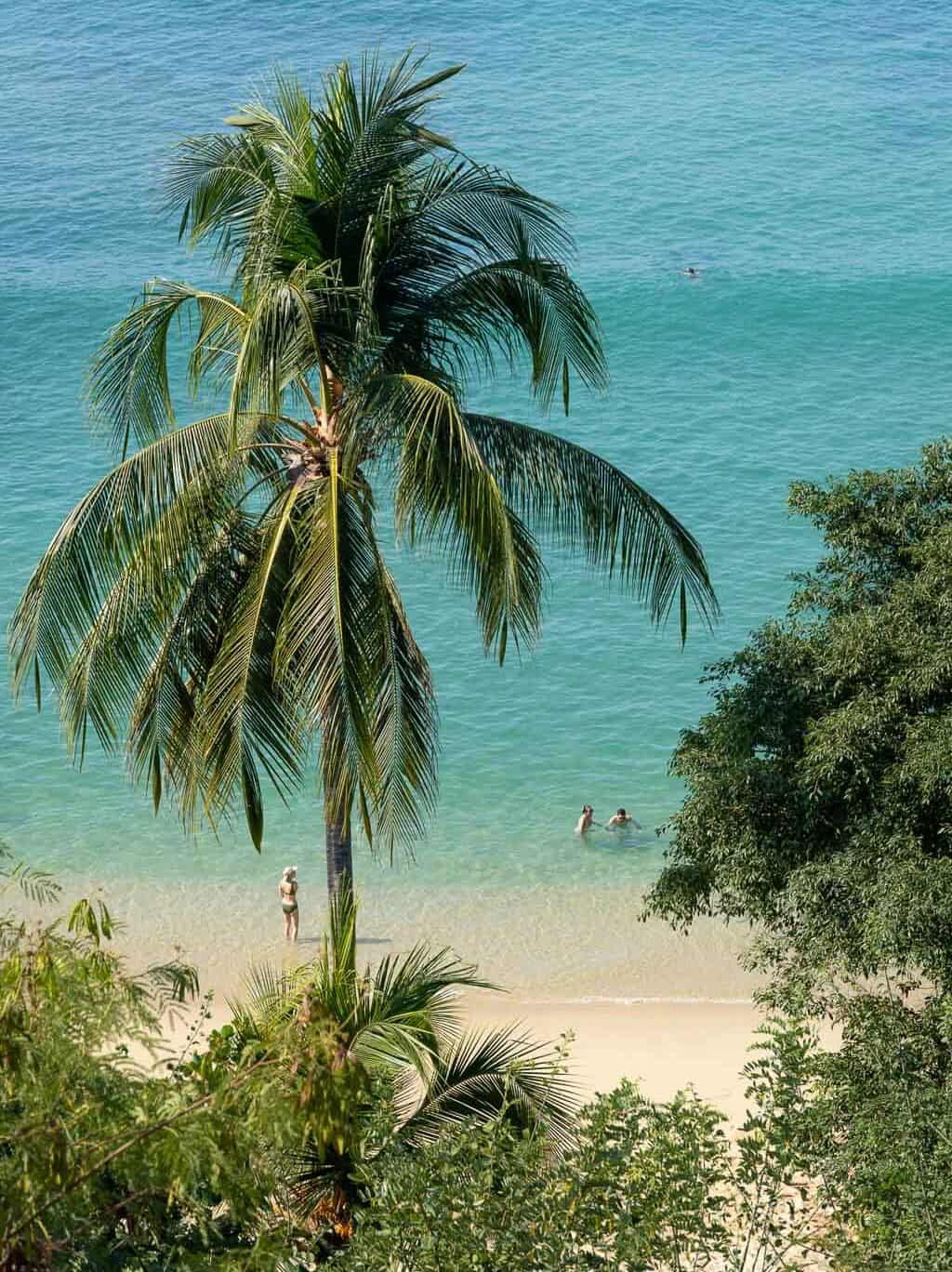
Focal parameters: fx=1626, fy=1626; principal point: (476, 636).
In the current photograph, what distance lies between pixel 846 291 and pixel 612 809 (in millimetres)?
22376

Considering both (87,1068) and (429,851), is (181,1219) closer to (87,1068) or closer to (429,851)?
(87,1068)

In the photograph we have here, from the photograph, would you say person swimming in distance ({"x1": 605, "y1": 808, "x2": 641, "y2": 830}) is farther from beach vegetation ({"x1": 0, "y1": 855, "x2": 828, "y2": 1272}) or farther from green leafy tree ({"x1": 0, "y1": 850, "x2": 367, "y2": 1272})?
green leafy tree ({"x1": 0, "y1": 850, "x2": 367, "y2": 1272})

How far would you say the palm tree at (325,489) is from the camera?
36.5ft

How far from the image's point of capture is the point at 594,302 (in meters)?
41.1

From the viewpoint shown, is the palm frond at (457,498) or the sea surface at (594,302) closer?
the palm frond at (457,498)

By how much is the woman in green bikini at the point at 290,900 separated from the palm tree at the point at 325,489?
835 centimetres

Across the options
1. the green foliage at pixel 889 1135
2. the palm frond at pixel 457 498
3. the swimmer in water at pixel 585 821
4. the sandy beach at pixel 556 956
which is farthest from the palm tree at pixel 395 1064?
the swimmer in water at pixel 585 821

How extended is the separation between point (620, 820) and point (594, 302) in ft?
69.2

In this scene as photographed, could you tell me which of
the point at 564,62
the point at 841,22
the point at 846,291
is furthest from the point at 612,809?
the point at 841,22

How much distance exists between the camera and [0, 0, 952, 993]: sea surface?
78.5ft

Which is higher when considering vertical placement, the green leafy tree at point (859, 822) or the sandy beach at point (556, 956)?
the green leafy tree at point (859, 822)

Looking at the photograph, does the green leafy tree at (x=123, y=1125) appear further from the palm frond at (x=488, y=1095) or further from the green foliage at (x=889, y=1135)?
the green foliage at (x=889, y=1135)

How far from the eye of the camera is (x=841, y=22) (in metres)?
59.9

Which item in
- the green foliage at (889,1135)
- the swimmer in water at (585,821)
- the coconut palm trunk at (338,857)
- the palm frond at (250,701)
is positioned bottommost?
the swimmer in water at (585,821)
